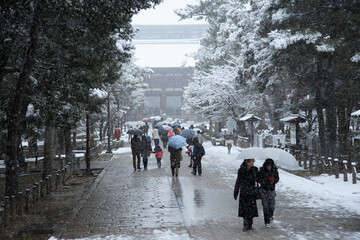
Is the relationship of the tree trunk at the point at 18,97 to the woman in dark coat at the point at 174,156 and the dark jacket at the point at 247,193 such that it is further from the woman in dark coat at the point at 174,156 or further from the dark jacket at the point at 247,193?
the woman in dark coat at the point at 174,156

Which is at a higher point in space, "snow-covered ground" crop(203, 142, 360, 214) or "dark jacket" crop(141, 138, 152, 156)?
"dark jacket" crop(141, 138, 152, 156)

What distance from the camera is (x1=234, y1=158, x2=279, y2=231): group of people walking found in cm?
856

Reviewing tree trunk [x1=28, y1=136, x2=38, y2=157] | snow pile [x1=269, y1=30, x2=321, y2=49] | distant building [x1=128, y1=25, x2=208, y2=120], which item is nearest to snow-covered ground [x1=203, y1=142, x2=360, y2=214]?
snow pile [x1=269, y1=30, x2=321, y2=49]

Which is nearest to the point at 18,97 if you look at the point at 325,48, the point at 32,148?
the point at 325,48

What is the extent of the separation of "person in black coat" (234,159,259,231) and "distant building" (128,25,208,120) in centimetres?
5279

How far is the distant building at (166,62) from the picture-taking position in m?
74.1

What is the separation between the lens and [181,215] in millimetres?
10008

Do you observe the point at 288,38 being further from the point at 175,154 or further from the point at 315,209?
the point at 315,209

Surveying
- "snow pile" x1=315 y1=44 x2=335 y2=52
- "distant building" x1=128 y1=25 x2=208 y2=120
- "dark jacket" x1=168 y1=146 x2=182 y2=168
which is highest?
"distant building" x1=128 y1=25 x2=208 y2=120

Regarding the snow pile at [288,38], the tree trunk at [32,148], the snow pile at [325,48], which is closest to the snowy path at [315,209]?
the snow pile at [325,48]

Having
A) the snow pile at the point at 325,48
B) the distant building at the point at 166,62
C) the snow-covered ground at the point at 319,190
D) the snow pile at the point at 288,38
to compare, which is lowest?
the snow-covered ground at the point at 319,190

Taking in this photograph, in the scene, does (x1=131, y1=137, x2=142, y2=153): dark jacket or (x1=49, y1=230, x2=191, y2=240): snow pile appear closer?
(x1=49, y1=230, x2=191, y2=240): snow pile

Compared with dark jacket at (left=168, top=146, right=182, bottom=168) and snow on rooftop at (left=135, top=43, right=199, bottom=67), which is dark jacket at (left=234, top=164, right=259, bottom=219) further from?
snow on rooftop at (left=135, top=43, right=199, bottom=67)

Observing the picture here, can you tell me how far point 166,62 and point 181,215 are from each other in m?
70.4
